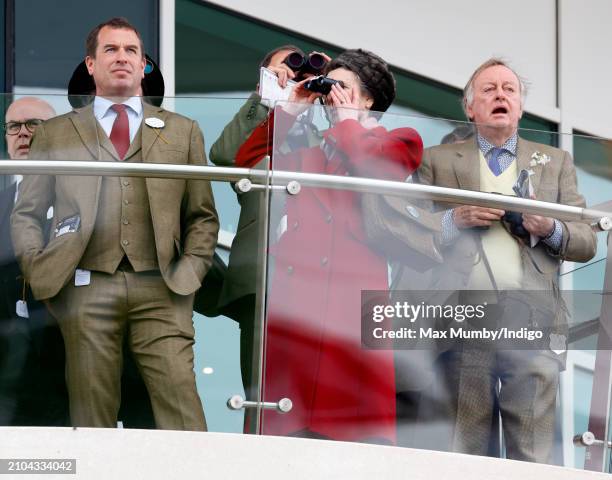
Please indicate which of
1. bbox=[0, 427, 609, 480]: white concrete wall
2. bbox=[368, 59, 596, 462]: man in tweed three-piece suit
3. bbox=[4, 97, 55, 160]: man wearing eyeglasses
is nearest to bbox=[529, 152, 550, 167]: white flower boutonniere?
bbox=[368, 59, 596, 462]: man in tweed three-piece suit

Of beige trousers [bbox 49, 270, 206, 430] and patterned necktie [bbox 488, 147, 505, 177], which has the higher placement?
patterned necktie [bbox 488, 147, 505, 177]

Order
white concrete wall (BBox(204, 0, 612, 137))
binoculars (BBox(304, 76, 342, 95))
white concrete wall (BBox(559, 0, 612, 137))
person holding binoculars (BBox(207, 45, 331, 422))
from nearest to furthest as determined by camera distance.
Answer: person holding binoculars (BBox(207, 45, 331, 422)) → binoculars (BBox(304, 76, 342, 95)) → white concrete wall (BBox(204, 0, 612, 137)) → white concrete wall (BBox(559, 0, 612, 137))


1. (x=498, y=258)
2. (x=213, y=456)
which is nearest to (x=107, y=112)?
(x=213, y=456)

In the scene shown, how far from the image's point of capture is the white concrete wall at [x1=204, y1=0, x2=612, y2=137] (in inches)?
482

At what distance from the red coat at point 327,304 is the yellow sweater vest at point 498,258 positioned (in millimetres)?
405

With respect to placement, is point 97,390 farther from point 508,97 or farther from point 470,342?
point 508,97

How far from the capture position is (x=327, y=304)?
6.80 metres

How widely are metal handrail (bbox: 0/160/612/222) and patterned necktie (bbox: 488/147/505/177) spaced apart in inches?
4.4

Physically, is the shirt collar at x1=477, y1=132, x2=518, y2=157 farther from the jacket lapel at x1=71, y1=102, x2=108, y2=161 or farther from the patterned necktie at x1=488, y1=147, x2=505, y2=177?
the jacket lapel at x1=71, y1=102, x2=108, y2=161

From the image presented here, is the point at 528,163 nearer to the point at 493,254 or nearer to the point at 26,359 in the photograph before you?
the point at 493,254

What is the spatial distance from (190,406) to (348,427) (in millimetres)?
596

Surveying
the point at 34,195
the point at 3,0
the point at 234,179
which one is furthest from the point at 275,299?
the point at 3,0

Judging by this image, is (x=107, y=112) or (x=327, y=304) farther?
(x=107, y=112)

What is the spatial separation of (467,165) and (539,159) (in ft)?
0.99
